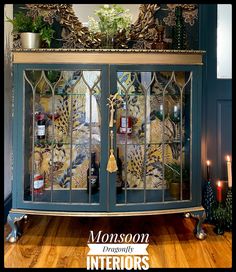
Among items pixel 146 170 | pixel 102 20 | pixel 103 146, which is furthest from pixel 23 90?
pixel 146 170

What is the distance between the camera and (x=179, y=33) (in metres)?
2.29

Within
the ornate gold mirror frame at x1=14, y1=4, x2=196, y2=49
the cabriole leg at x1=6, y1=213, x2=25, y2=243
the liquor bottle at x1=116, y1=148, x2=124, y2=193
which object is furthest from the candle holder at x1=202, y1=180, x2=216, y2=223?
the cabriole leg at x1=6, y1=213, x2=25, y2=243

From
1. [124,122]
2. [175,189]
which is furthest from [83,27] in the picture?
[175,189]

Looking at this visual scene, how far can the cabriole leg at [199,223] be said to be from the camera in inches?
83.5

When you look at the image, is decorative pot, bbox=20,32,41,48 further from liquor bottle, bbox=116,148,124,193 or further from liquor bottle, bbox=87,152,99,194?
liquor bottle, bbox=116,148,124,193

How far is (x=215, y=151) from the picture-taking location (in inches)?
99.3

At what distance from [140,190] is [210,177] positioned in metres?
0.69

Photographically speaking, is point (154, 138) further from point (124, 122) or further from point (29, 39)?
point (29, 39)

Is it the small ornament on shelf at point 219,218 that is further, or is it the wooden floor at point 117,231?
the small ornament on shelf at point 219,218

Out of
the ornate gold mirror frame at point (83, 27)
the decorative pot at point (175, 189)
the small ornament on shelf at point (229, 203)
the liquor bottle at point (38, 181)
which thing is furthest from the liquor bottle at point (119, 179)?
the ornate gold mirror frame at point (83, 27)

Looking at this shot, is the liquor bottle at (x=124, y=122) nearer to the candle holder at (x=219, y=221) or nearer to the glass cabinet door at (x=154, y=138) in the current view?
the glass cabinet door at (x=154, y=138)

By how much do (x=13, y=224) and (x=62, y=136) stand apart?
1.94ft

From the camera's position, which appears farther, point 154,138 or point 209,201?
point 209,201

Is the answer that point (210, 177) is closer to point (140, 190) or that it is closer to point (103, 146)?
point (140, 190)
